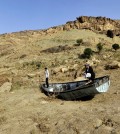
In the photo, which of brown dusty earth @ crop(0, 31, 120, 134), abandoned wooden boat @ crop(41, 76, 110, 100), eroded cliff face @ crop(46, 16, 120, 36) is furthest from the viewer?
eroded cliff face @ crop(46, 16, 120, 36)

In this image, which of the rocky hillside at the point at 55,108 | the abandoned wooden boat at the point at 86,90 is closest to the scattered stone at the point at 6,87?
the rocky hillside at the point at 55,108

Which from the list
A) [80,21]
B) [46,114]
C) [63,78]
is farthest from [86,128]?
[80,21]

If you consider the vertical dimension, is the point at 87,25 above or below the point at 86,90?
above

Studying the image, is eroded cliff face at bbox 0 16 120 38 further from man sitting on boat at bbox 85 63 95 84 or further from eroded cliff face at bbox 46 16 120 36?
man sitting on boat at bbox 85 63 95 84

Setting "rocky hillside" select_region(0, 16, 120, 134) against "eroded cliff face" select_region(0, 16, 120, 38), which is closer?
"rocky hillside" select_region(0, 16, 120, 134)

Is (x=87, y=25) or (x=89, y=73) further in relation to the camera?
(x=87, y=25)

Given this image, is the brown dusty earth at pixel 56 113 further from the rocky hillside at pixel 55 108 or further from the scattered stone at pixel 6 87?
the scattered stone at pixel 6 87

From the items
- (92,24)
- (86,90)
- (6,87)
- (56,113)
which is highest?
(92,24)

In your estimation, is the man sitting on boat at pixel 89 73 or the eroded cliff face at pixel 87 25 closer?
the man sitting on boat at pixel 89 73

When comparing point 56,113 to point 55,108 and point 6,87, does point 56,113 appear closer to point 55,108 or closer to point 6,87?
point 55,108

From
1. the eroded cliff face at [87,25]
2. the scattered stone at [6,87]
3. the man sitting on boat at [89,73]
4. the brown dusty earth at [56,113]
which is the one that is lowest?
the brown dusty earth at [56,113]

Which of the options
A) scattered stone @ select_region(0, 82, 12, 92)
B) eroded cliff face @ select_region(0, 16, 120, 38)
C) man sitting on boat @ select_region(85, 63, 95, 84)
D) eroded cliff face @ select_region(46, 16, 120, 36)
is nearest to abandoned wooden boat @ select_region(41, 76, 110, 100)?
man sitting on boat @ select_region(85, 63, 95, 84)

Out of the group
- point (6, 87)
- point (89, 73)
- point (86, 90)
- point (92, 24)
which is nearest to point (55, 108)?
point (86, 90)

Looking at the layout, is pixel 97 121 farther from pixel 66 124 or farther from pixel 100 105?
pixel 100 105
